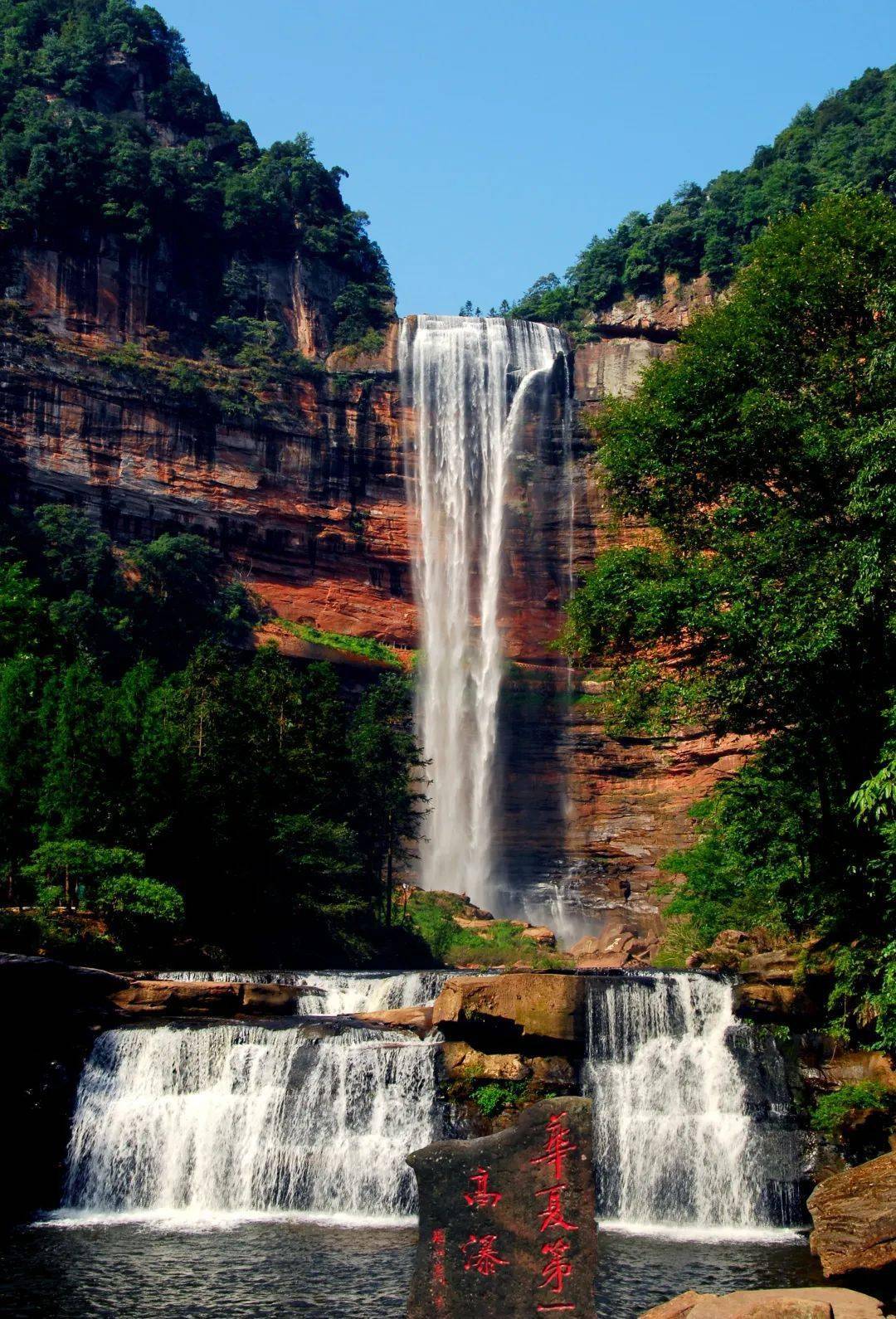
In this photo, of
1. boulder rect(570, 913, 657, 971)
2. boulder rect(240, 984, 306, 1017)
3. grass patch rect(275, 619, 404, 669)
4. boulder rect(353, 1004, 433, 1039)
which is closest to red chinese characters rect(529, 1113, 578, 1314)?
boulder rect(353, 1004, 433, 1039)

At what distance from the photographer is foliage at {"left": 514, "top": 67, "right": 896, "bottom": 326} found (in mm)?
54344

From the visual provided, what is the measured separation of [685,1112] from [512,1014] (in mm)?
2636

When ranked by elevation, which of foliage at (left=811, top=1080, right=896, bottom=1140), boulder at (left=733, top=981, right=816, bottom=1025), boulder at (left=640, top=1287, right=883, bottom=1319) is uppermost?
boulder at (left=733, top=981, right=816, bottom=1025)

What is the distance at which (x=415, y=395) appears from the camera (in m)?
51.2

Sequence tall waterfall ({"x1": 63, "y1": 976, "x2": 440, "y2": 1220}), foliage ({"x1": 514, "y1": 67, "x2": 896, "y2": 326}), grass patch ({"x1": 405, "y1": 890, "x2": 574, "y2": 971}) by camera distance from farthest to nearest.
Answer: foliage ({"x1": 514, "y1": 67, "x2": 896, "y2": 326}) < grass patch ({"x1": 405, "y1": 890, "x2": 574, "y2": 971}) < tall waterfall ({"x1": 63, "y1": 976, "x2": 440, "y2": 1220})

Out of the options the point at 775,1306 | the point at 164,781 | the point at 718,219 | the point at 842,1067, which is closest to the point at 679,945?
the point at 842,1067

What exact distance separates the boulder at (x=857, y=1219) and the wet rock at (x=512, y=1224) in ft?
18.2

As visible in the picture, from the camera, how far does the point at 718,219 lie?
5562cm

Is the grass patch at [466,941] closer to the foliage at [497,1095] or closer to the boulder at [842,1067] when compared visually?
the boulder at [842,1067]

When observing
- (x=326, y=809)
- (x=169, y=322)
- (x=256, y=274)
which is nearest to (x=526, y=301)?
(x=256, y=274)

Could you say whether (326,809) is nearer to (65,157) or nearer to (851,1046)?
(851,1046)

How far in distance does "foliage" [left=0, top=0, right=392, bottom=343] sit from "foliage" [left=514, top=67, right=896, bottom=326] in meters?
9.82

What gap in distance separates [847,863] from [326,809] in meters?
19.8

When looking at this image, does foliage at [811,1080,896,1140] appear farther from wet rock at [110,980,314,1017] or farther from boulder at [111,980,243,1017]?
boulder at [111,980,243,1017]
